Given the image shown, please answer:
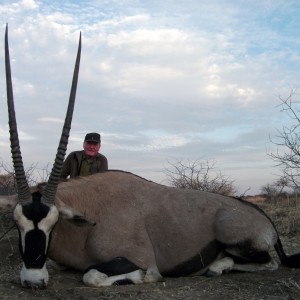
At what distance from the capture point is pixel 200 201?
6051mm

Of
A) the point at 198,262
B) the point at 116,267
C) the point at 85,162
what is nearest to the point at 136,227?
the point at 116,267

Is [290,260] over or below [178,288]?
over

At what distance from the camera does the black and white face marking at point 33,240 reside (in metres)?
4.67

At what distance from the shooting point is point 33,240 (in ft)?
15.4

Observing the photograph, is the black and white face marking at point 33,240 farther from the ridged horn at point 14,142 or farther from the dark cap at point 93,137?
the dark cap at point 93,137

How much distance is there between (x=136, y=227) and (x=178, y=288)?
819 millimetres

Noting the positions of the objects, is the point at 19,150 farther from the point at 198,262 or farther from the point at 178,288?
the point at 198,262

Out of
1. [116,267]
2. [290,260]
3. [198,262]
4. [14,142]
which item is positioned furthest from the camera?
[290,260]

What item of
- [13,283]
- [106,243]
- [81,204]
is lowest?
[13,283]

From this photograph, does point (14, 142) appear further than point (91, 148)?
No

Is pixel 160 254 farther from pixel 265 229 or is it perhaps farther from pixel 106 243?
pixel 265 229

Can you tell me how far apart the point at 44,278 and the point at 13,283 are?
545 mm

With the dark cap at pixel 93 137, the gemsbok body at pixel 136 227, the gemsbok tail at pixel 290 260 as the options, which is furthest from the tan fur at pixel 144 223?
the dark cap at pixel 93 137

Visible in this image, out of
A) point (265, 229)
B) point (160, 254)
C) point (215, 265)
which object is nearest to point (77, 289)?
point (160, 254)
